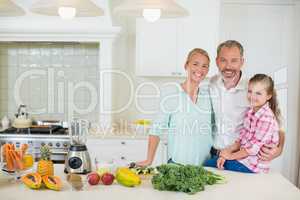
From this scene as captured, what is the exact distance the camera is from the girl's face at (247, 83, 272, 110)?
3.00 m

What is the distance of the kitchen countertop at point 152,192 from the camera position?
2.32 meters

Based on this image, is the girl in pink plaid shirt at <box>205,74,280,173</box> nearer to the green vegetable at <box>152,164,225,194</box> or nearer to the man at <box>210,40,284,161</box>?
the man at <box>210,40,284,161</box>

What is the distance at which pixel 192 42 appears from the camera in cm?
486

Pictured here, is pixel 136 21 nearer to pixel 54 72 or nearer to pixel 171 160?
pixel 54 72

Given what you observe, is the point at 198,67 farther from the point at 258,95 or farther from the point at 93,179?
the point at 93,179

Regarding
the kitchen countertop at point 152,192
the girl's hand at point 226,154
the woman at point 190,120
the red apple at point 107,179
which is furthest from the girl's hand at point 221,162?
the red apple at point 107,179

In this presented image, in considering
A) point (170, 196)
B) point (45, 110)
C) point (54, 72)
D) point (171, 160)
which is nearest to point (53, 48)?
point (54, 72)

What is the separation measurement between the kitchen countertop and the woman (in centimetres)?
63

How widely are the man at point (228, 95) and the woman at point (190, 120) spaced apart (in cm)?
7

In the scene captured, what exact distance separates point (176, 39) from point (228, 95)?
1760 millimetres

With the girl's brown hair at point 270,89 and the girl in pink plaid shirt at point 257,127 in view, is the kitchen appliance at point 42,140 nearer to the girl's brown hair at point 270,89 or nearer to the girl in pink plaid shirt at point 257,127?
the girl in pink plaid shirt at point 257,127

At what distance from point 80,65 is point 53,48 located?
390mm

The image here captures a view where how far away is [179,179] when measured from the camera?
7.95 ft

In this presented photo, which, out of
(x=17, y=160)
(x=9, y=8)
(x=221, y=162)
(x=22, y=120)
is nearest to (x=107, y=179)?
(x=17, y=160)
